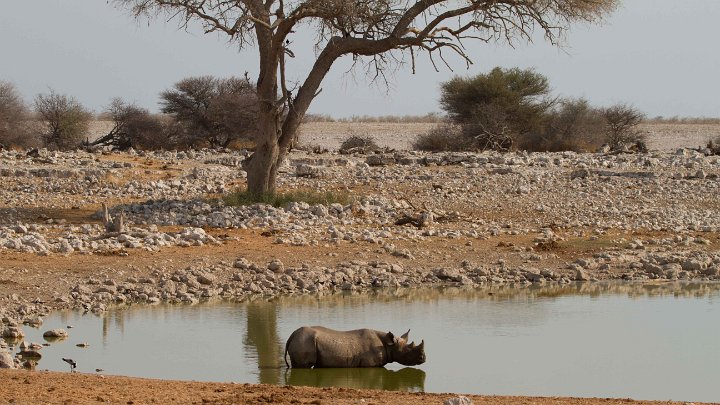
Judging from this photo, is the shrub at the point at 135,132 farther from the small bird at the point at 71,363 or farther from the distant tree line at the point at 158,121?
the small bird at the point at 71,363

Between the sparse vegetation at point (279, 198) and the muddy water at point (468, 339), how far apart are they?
19.8 ft

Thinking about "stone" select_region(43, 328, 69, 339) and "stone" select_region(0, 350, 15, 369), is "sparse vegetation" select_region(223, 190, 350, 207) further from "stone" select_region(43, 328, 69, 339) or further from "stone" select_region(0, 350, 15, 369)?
→ "stone" select_region(0, 350, 15, 369)

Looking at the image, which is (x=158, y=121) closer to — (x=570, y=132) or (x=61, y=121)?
(x=61, y=121)

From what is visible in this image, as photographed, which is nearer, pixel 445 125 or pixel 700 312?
pixel 700 312

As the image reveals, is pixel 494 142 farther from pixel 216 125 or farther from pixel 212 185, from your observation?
pixel 212 185

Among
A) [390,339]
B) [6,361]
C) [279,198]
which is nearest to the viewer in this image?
[6,361]

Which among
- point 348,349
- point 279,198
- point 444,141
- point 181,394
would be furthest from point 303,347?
point 444,141

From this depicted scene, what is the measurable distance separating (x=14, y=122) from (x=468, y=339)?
2546cm

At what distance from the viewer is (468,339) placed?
39.0 ft

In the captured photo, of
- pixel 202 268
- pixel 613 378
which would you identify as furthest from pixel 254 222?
pixel 613 378

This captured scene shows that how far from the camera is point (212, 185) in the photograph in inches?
953

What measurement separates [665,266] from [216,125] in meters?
22.1

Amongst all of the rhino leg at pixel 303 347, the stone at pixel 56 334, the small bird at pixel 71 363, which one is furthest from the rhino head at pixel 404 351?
the stone at pixel 56 334

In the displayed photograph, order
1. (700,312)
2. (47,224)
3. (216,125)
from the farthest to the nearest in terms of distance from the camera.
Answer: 1. (216,125)
2. (47,224)
3. (700,312)
